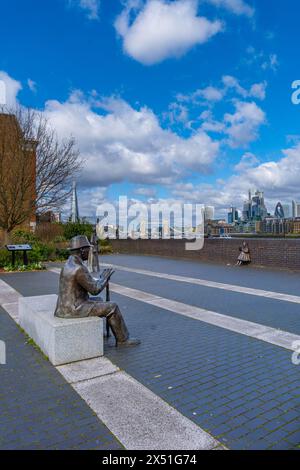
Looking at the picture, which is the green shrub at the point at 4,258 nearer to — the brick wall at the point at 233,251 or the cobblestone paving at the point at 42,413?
the brick wall at the point at 233,251

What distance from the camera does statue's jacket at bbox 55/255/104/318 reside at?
463 cm

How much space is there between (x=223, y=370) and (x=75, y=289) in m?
2.21

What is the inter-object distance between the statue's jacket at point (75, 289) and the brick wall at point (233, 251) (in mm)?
11167

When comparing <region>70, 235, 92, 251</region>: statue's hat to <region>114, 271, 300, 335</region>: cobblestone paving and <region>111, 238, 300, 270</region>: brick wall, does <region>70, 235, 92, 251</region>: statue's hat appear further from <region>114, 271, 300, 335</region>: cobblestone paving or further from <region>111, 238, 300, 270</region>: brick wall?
<region>111, 238, 300, 270</region>: brick wall

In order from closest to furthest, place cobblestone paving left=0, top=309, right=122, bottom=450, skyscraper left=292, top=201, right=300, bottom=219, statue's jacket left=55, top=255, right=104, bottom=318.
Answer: cobblestone paving left=0, top=309, right=122, bottom=450, statue's jacket left=55, top=255, right=104, bottom=318, skyscraper left=292, top=201, right=300, bottom=219

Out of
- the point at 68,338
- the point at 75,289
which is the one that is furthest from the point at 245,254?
the point at 68,338

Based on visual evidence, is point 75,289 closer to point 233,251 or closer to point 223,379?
point 223,379

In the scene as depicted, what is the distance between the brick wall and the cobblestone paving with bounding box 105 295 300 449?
372 inches

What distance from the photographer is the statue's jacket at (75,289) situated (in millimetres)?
4629

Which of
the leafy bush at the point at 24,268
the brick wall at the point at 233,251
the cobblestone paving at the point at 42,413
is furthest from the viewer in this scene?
the leafy bush at the point at 24,268

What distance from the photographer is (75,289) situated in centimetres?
469

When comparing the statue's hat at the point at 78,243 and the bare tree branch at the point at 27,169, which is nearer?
the statue's hat at the point at 78,243

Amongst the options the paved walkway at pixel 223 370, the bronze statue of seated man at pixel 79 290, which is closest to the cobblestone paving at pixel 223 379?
the paved walkway at pixel 223 370

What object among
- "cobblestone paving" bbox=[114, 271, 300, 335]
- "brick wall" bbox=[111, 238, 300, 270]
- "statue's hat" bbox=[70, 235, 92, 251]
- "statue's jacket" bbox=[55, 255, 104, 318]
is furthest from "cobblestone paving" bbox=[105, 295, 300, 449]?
"brick wall" bbox=[111, 238, 300, 270]
